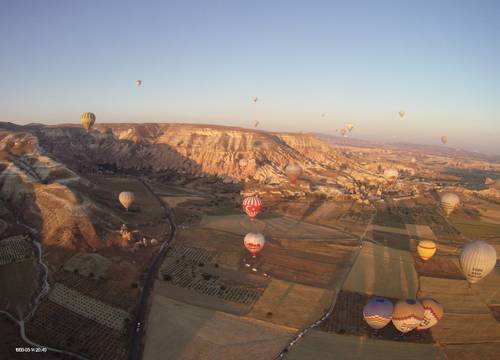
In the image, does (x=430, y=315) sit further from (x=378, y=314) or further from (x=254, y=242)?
(x=254, y=242)

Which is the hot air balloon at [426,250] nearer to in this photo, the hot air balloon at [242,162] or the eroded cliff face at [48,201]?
the eroded cliff face at [48,201]

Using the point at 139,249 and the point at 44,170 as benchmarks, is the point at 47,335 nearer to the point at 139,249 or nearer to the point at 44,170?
the point at 139,249

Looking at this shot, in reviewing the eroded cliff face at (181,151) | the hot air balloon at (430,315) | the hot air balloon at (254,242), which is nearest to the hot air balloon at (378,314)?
the hot air balloon at (430,315)

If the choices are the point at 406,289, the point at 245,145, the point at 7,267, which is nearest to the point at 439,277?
the point at 406,289

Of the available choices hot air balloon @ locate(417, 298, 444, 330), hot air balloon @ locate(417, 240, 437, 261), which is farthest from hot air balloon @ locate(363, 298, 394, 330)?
hot air balloon @ locate(417, 240, 437, 261)

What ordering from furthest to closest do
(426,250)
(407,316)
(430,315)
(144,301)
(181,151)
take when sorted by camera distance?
1. (181,151)
2. (426,250)
3. (144,301)
4. (430,315)
5. (407,316)

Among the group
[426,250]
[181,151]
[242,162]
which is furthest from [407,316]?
[181,151]

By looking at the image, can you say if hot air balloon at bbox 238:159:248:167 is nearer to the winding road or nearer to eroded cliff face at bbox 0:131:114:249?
eroded cliff face at bbox 0:131:114:249
